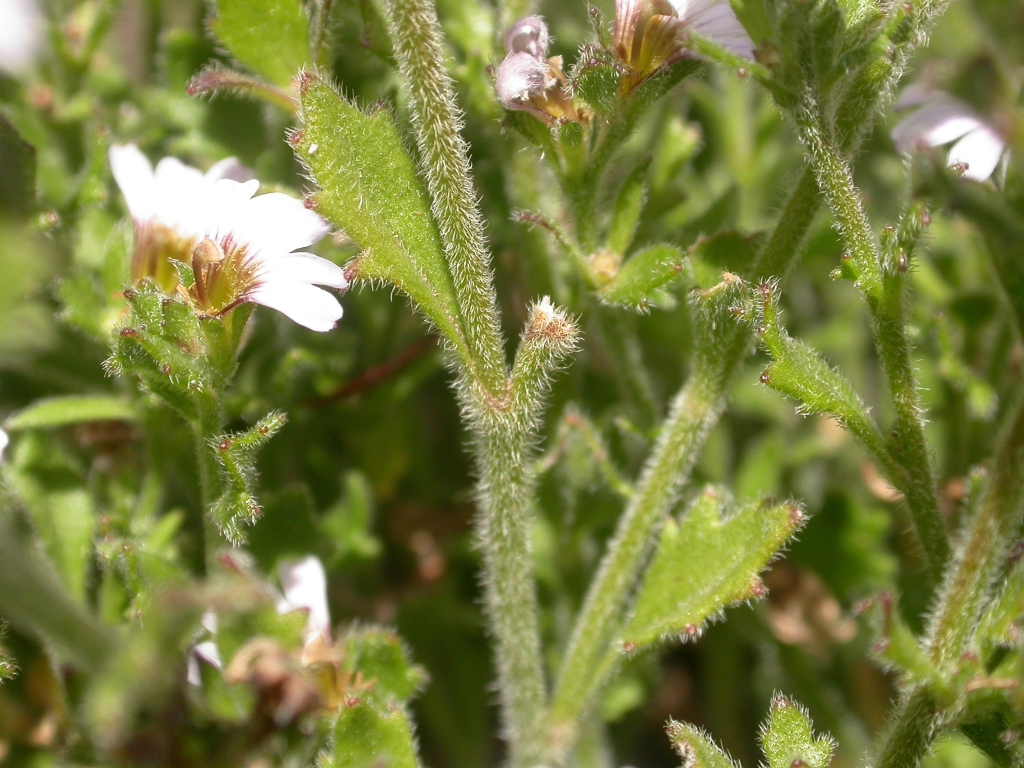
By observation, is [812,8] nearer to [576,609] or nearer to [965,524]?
[965,524]

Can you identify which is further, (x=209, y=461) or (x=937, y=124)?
(x=937, y=124)

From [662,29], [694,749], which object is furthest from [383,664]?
[662,29]

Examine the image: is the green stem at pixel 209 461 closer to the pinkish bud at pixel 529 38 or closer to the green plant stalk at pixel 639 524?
the green plant stalk at pixel 639 524

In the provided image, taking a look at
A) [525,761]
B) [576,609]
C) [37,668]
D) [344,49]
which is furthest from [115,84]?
[525,761]

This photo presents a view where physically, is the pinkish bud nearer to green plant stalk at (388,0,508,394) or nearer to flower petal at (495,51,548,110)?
flower petal at (495,51,548,110)

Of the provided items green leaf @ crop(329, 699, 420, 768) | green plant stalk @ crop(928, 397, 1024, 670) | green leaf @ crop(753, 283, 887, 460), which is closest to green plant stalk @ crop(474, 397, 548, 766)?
green leaf @ crop(329, 699, 420, 768)

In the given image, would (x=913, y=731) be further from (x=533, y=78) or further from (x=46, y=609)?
(x=46, y=609)
